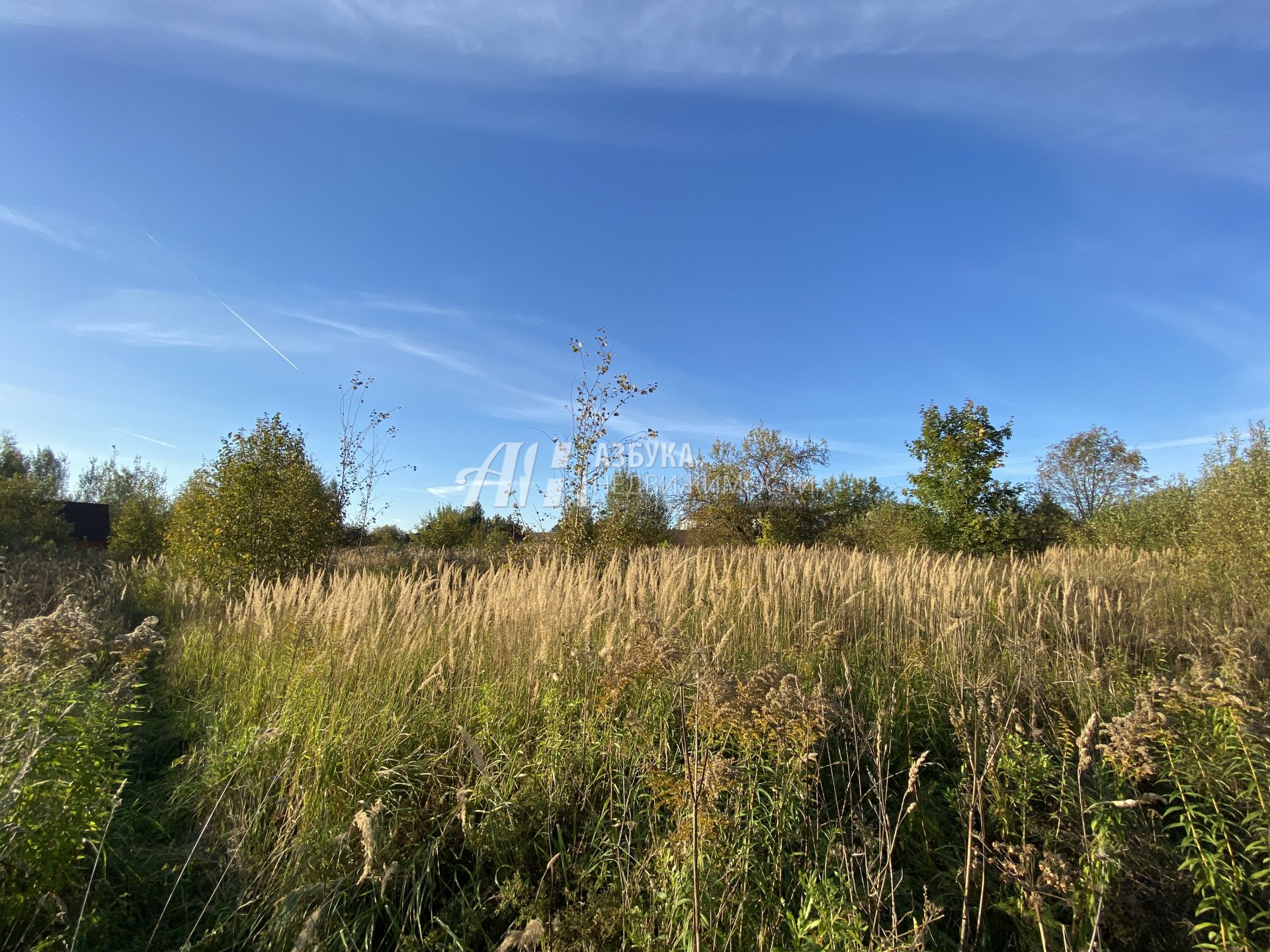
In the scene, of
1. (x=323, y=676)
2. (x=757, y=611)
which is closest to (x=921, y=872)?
(x=757, y=611)

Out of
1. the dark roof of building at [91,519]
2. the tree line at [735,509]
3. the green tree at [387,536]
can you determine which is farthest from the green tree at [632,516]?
the dark roof of building at [91,519]

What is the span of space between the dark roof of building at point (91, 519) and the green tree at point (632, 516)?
29.8 m

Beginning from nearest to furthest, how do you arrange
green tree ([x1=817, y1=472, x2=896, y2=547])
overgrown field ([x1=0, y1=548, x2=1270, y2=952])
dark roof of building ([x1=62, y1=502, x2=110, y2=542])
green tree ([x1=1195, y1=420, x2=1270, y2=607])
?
overgrown field ([x1=0, y1=548, x2=1270, y2=952]) < green tree ([x1=1195, y1=420, x2=1270, y2=607]) < green tree ([x1=817, y1=472, x2=896, y2=547]) < dark roof of building ([x1=62, y1=502, x2=110, y2=542])

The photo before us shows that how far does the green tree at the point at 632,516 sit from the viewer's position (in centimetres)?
951

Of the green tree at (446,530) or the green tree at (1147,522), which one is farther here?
the green tree at (446,530)

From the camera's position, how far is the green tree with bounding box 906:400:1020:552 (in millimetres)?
16344

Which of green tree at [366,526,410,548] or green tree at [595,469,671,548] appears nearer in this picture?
green tree at [595,469,671,548]

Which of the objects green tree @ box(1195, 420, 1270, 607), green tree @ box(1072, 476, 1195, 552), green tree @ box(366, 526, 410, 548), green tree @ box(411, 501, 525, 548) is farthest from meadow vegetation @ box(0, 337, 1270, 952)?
green tree @ box(366, 526, 410, 548)

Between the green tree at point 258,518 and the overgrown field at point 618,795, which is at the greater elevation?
the green tree at point 258,518

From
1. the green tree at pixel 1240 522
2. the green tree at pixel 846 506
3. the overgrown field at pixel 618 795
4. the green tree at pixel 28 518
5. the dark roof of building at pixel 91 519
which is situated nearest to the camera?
the overgrown field at pixel 618 795

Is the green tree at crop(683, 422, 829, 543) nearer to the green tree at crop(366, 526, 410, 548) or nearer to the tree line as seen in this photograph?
the tree line

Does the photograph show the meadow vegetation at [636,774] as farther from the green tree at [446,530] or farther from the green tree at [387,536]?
the green tree at [387,536]

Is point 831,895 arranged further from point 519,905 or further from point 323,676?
point 323,676

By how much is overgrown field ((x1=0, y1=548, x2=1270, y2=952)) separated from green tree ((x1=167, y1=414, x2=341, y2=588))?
542cm
